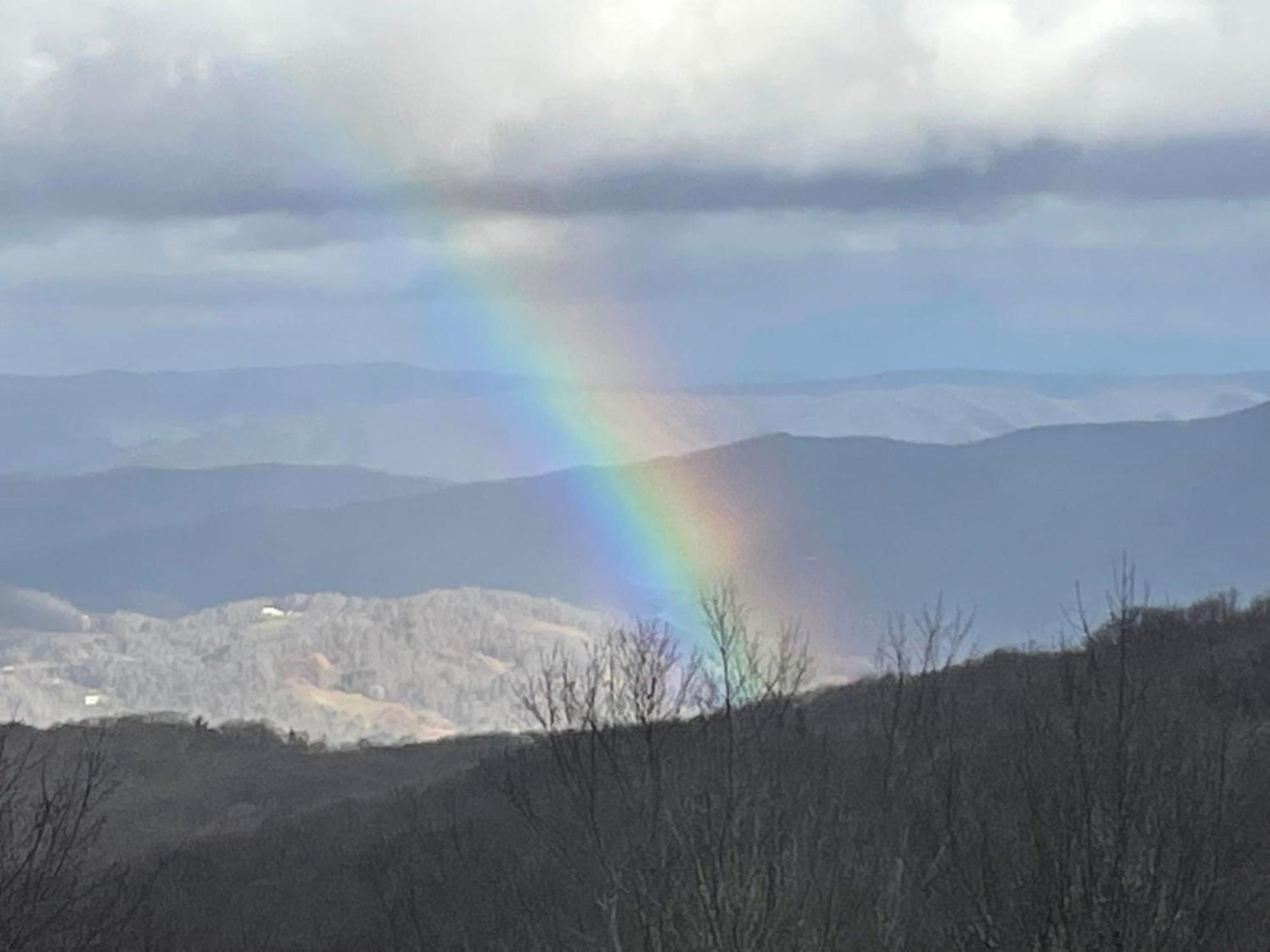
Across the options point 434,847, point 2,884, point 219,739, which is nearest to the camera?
point 2,884

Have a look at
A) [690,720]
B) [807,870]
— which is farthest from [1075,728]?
[690,720]

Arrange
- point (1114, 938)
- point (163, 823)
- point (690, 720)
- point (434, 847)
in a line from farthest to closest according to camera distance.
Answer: point (163, 823)
point (434, 847)
point (690, 720)
point (1114, 938)

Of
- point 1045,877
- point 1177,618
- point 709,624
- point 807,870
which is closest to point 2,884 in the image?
point 807,870

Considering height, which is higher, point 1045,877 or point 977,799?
point 977,799

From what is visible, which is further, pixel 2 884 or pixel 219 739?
pixel 219 739

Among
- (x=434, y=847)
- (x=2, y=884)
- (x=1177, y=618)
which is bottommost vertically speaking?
(x=2, y=884)

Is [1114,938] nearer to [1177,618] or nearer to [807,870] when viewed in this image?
[807,870]
